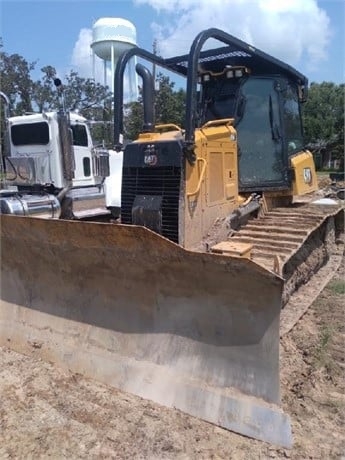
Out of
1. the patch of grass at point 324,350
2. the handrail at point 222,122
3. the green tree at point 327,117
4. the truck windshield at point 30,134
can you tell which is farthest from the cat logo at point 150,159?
the green tree at point 327,117

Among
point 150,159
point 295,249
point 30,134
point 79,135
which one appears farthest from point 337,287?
point 30,134

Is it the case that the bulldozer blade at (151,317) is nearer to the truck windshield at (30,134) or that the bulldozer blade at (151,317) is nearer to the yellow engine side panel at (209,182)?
the yellow engine side panel at (209,182)

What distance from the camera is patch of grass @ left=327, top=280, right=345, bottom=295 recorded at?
5.45m

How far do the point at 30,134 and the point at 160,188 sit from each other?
4.25m

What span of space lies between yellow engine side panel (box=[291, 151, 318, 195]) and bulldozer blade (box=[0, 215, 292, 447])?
272 centimetres

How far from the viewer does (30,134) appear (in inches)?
299

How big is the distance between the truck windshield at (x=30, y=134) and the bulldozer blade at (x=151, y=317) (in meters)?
3.46

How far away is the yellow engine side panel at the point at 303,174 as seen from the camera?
547 centimetres

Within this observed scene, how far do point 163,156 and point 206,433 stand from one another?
2312 millimetres

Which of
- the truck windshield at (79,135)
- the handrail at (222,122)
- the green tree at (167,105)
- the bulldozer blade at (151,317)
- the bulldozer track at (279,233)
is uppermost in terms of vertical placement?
the green tree at (167,105)

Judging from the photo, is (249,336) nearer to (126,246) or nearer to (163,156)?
(126,246)

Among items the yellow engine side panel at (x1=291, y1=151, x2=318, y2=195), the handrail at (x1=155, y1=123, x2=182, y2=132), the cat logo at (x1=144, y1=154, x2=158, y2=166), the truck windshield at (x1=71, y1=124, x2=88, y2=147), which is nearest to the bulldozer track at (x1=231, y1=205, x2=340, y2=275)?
the yellow engine side panel at (x1=291, y1=151, x2=318, y2=195)

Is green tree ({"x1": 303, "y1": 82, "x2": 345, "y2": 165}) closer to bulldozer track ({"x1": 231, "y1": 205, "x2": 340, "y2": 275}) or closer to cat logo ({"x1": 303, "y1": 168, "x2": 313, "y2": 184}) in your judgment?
cat logo ({"x1": 303, "y1": 168, "x2": 313, "y2": 184})

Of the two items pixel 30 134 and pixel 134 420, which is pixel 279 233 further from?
pixel 30 134
